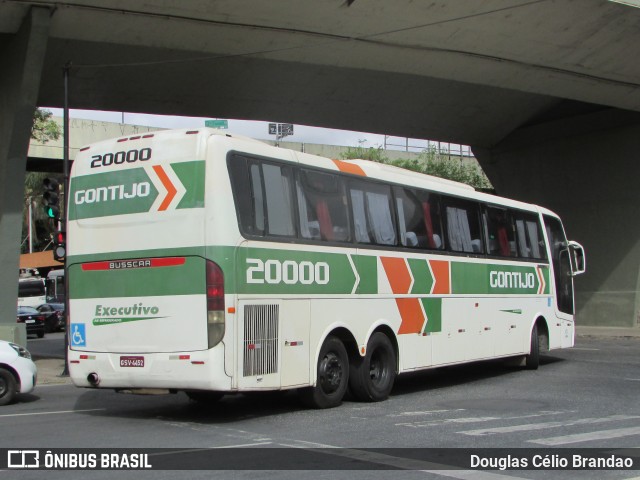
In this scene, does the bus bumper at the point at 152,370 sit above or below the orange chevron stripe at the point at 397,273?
below

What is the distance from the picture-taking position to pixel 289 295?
10.4m

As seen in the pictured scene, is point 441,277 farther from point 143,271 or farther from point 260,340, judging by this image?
point 143,271

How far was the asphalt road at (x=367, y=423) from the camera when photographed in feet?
24.7

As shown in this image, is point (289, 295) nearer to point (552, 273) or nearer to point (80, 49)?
point (552, 273)

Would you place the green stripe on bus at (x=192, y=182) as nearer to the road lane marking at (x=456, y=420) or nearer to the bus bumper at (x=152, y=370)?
the bus bumper at (x=152, y=370)

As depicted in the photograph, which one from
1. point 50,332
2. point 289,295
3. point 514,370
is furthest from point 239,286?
point 50,332

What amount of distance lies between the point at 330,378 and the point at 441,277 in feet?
11.4

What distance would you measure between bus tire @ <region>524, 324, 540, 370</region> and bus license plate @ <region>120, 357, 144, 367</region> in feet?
31.8

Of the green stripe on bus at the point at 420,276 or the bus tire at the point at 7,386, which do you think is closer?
the bus tire at the point at 7,386

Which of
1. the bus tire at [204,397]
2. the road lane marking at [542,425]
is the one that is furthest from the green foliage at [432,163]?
the road lane marking at [542,425]

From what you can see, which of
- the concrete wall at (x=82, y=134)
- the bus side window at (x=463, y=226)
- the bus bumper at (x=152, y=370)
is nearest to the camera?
the bus bumper at (x=152, y=370)

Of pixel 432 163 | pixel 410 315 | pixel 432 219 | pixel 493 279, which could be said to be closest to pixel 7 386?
pixel 410 315

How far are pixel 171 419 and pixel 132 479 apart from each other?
3676 millimetres

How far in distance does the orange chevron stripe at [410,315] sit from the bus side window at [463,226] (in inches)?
62.5
